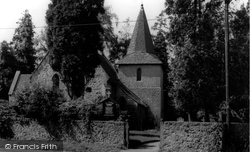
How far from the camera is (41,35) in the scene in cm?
5275

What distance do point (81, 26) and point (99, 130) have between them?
42.7ft

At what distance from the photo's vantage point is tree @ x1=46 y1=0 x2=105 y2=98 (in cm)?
3075

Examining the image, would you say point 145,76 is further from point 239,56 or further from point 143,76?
Answer: point 239,56

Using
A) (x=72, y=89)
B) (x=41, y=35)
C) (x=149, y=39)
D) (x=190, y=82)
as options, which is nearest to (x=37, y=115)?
(x=72, y=89)

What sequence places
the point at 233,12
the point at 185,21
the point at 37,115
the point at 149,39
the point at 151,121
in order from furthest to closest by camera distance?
the point at 149,39, the point at 151,121, the point at 185,21, the point at 233,12, the point at 37,115

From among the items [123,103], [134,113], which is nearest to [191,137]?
[134,113]

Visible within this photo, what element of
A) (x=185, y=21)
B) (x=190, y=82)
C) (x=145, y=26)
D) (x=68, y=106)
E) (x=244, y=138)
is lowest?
(x=244, y=138)

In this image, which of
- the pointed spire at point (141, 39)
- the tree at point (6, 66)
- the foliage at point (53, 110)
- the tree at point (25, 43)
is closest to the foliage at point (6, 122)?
the foliage at point (53, 110)

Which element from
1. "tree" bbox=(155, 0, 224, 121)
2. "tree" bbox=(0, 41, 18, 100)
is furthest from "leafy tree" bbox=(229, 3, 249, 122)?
"tree" bbox=(0, 41, 18, 100)

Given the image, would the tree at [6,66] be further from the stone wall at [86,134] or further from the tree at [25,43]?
the stone wall at [86,134]

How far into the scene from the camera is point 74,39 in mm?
30594

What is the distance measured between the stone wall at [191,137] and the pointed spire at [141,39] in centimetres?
2412

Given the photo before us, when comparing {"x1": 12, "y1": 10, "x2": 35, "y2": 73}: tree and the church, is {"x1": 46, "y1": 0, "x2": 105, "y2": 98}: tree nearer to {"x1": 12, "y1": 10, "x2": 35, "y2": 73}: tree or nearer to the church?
the church

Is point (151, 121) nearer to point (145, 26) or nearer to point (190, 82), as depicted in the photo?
point (145, 26)
